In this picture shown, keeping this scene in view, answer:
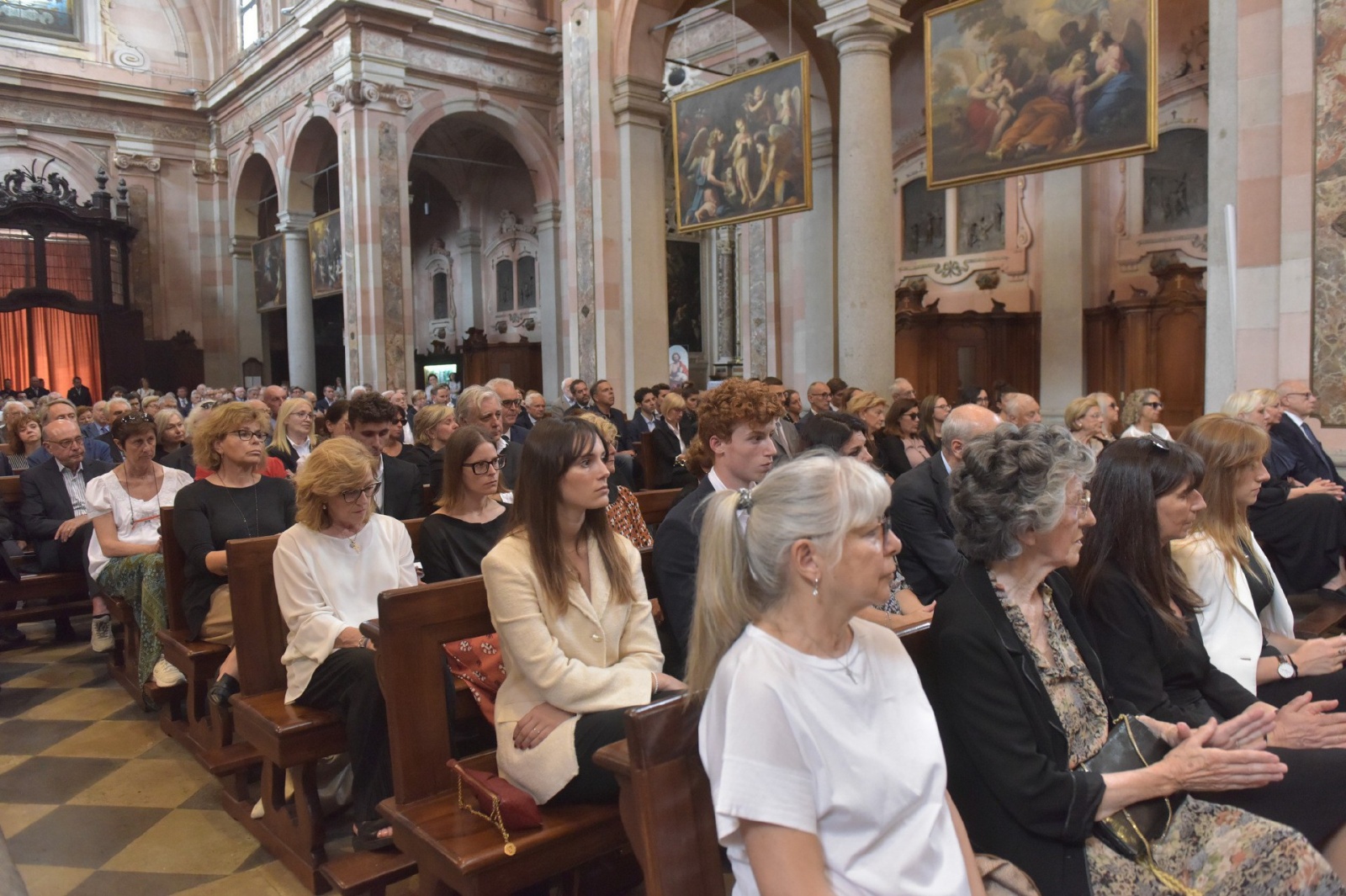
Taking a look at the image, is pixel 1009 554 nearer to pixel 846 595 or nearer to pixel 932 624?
pixel 932 624

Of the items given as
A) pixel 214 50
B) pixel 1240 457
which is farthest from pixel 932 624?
pixel 214 50

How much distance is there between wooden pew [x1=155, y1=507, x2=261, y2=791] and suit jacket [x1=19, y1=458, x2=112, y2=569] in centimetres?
195

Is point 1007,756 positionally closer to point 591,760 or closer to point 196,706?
point 591,760

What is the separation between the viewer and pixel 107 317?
21.0 m

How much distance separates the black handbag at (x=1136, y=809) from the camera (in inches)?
80.0

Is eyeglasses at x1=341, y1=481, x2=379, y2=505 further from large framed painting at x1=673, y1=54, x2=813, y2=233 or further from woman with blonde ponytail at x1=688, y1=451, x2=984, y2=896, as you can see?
large framed painting at x1=673, y1=54, x2=813, y2=233

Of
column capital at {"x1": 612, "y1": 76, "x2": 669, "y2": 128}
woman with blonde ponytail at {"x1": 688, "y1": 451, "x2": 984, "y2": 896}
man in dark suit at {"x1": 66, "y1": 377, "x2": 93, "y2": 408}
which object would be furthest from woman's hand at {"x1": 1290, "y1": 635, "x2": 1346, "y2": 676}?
man in dark suit at {"x1": 66, "y1": 377, "x2": 93, "y2": 408}

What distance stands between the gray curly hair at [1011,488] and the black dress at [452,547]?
1.82 m

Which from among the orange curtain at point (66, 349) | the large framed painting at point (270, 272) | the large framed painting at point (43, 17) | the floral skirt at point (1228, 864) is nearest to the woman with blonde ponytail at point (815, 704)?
the floral skirt at point (1228, 864)

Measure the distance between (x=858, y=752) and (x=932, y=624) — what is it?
0.59 metres

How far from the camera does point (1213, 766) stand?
2.14 m

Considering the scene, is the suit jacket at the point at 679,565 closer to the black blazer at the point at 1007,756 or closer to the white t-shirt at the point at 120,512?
the black blazer at the point at 1007,756

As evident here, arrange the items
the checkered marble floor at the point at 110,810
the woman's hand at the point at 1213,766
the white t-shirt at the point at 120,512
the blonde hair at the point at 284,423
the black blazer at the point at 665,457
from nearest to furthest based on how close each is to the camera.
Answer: the woman's hand at the point at 1213,766 → the checkered marble floor at the point at 110,810 → the white t-shirt at the point at 120,512 → the blonde hair at the point at 284,423 → the black blazer at the point at 665,457

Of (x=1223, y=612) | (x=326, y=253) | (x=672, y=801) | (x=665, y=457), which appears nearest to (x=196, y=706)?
(x=672, y=801)
